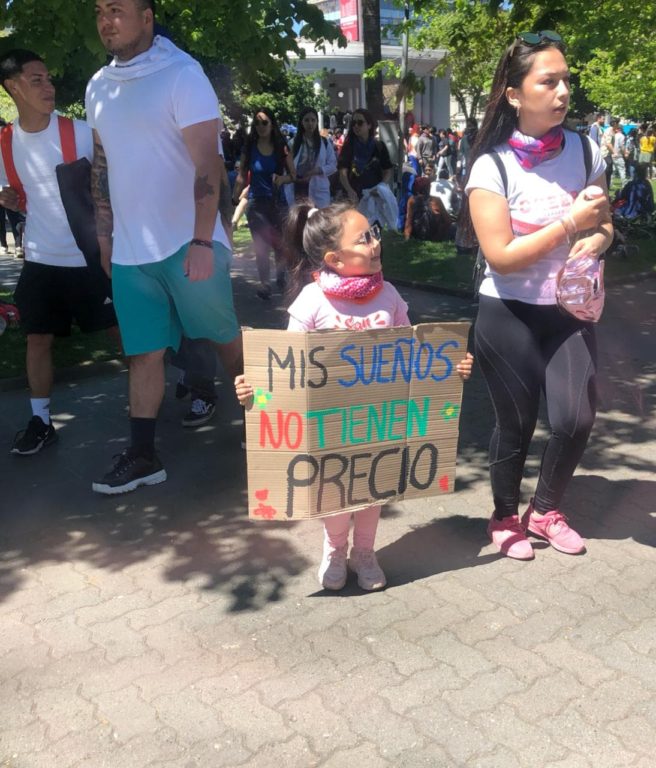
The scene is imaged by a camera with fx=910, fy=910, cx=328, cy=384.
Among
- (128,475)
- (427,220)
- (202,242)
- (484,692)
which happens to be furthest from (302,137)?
(484,692)

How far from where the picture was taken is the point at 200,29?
8367 millimetres

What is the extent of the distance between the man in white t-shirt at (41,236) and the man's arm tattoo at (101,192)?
1.26 feet

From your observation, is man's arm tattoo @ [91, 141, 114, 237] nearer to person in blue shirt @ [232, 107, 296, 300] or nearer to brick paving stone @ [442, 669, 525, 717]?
brick paving stone @ [442, 669, 525, 717]

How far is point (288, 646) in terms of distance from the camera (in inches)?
126

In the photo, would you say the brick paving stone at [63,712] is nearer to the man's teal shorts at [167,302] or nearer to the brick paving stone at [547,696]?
the brick paving stone at [547,696]

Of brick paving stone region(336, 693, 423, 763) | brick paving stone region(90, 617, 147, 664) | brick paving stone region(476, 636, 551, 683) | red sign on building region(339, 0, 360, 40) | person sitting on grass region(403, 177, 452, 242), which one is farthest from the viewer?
red sign on building region(339, 0, 360, 40)

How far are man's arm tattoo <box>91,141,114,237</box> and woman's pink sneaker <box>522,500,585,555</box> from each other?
2.45 metres

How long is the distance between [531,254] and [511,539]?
1.23 meters

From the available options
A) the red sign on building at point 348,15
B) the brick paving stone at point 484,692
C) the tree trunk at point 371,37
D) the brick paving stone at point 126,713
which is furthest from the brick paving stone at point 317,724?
the red sign on building at point 348,15

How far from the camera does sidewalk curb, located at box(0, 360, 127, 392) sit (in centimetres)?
641

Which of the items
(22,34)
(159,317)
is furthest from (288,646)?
(22,34)

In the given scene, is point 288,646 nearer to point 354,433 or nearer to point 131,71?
point 354,433

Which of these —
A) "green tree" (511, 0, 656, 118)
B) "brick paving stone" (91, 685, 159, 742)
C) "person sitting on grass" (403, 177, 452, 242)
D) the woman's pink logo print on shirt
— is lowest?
"brick paving stone" (91, 685, 159, 742)

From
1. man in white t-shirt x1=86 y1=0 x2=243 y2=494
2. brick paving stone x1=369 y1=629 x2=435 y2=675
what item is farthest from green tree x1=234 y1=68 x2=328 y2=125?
brick paving stone x1=369 y1=629 x2=435 y2=675
